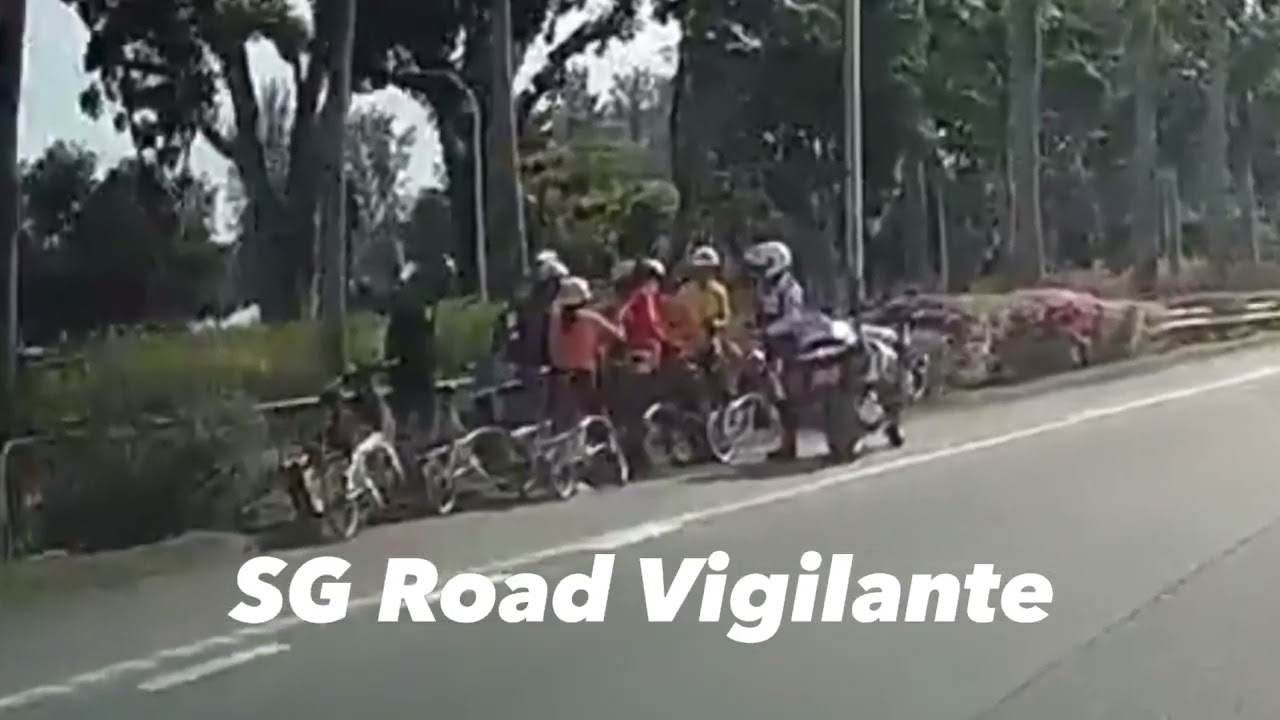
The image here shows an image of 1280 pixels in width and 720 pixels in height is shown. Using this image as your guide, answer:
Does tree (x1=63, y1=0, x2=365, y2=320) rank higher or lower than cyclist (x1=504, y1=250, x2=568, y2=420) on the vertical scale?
higher

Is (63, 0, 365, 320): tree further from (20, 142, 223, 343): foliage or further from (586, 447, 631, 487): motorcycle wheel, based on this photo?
(586, 447, 631, 487): motorcycle wheel

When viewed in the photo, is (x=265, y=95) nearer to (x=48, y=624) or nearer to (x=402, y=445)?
(x=402, y=445)

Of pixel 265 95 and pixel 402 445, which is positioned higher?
pixel 265 95

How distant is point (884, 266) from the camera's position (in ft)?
176

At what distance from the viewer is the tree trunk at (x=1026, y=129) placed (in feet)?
134

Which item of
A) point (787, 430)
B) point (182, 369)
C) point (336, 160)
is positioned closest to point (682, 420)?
point (787, 430)

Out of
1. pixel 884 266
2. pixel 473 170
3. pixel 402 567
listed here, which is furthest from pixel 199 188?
pixel 402 567

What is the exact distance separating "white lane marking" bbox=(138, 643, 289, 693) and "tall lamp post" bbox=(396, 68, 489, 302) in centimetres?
1731

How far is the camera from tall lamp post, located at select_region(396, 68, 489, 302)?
33.9 meters

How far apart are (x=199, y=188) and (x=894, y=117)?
13650 mm

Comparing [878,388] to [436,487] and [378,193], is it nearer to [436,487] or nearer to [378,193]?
[436,487]

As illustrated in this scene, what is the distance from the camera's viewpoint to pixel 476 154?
37.8 m

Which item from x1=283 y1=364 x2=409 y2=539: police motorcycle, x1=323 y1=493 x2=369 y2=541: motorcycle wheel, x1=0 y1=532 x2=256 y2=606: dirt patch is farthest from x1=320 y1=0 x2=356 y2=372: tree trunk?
x1=0 y1=532 x2=256 y2=606: dirt patch

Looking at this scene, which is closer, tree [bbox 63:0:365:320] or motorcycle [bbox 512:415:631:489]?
motorcycle [bbox 512:415:631:489]
